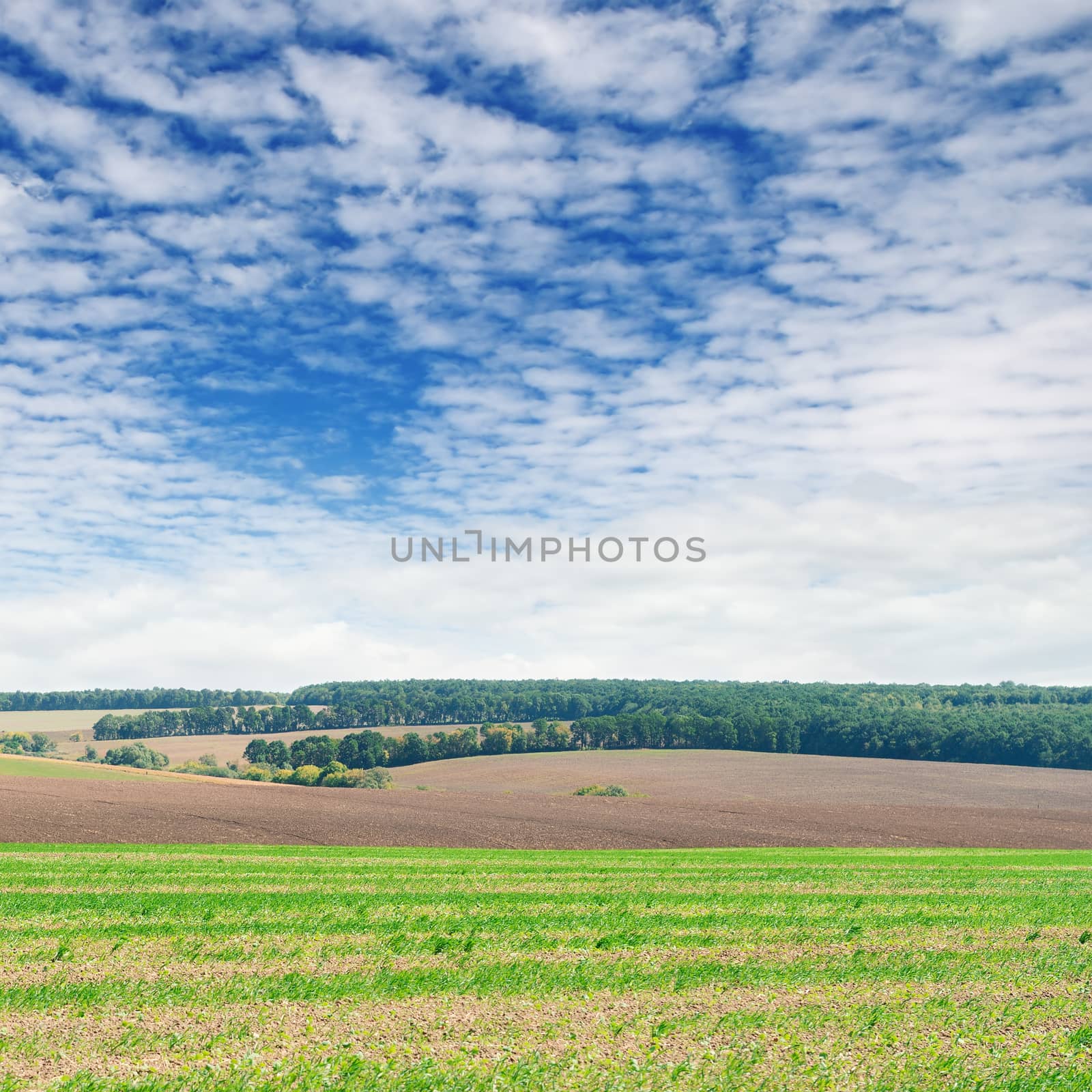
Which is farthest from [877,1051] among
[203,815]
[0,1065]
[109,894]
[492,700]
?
[492,700]

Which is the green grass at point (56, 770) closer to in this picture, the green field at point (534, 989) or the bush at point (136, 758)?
the bush at point (136, 758)

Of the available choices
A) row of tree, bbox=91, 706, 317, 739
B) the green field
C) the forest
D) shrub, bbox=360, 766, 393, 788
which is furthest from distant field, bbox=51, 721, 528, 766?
the green field

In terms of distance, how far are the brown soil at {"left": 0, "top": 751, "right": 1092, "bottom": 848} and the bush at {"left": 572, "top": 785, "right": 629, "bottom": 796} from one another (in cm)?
488

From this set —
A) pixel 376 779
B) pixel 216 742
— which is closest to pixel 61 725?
pixel 216 742

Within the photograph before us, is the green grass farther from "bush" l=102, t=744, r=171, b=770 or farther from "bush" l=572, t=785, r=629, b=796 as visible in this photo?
"bush" l=572, t=785, r=629, b=796

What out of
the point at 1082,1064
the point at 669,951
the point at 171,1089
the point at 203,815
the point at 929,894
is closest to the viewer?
the point at 171,1089

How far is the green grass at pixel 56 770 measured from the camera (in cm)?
7812

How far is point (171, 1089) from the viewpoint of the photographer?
8562 millimetres

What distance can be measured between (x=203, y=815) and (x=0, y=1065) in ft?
140

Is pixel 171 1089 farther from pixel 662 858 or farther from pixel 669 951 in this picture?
pixel 662 858

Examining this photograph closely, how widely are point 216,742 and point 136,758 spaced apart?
43.1 metres

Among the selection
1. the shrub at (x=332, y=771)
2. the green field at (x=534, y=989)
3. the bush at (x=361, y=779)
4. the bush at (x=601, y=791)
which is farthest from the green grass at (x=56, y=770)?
the green field at (x=534, y=989)

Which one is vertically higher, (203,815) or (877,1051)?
(877,1051)

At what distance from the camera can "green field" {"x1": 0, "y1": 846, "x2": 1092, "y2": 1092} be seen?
30.4 feet
